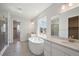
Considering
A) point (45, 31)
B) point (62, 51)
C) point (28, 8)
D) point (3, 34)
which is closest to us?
point (62, 51)

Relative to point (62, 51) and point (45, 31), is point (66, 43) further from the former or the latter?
point (45, 31)

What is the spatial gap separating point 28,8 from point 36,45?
0.81 metres

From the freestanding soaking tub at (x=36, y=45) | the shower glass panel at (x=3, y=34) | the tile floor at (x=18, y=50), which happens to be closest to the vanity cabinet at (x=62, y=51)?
the freestanding soaking tub at (x=36, y=45)

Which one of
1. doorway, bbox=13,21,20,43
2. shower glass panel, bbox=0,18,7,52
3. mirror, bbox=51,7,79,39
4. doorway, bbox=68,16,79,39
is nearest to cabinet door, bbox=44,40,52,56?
mirror, bbox=51,7,79,39

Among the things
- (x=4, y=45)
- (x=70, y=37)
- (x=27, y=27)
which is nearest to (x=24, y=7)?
(x=27, y=27)

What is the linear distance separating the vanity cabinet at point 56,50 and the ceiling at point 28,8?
714 millimetres

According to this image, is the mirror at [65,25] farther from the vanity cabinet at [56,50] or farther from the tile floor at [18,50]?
the tile floor at [18,50]

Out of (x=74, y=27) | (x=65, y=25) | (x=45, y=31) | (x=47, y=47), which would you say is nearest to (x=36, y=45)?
(x=47, y=47)

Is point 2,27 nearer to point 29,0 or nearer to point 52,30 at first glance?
point 29,0

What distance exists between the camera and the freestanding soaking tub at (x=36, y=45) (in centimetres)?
194

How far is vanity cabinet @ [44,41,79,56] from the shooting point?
1603mm

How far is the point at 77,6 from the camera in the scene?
5.62 ft

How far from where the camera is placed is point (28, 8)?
186 cm

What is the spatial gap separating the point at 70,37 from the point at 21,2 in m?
1.21
